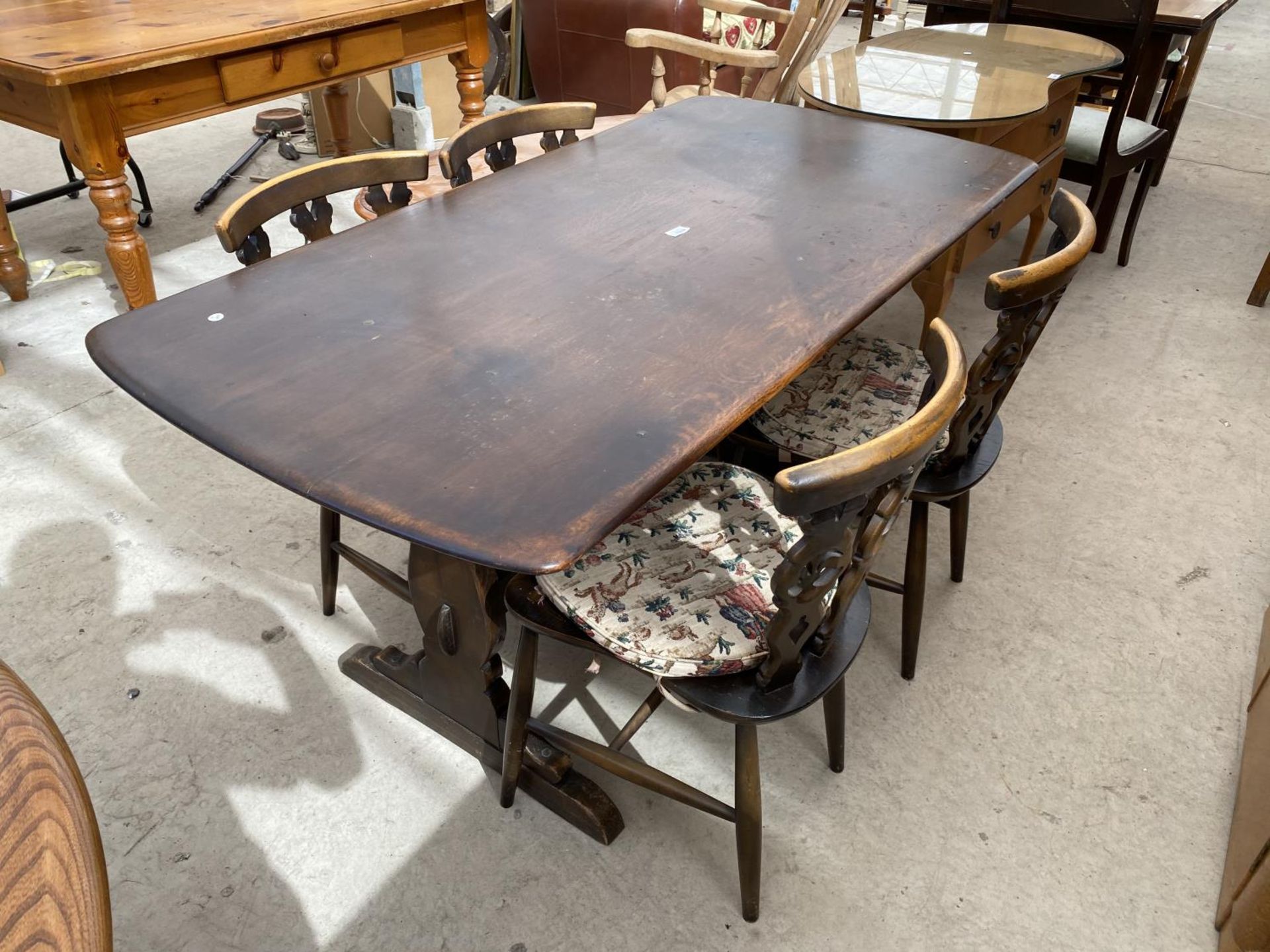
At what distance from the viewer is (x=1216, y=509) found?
2.21 metres

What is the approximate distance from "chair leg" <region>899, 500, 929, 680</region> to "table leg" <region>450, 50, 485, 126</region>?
2.28 meters

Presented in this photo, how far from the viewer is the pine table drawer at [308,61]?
2.43 metres

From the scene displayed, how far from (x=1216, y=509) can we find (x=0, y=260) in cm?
367

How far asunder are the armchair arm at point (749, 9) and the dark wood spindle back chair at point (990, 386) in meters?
1.87


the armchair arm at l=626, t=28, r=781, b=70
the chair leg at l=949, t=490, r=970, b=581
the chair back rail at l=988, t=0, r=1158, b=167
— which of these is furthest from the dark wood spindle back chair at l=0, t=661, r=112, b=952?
the chair back rail at l=988, t=0, r=1158, b=167

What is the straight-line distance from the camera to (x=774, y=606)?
1287mm

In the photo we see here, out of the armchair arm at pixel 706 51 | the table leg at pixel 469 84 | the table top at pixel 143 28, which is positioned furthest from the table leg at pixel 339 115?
the armchair arm at pixel 706 51

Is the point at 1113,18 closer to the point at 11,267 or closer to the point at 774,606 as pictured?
the point at 774,606

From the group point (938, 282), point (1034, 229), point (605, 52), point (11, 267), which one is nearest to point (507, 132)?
point (938, 282)

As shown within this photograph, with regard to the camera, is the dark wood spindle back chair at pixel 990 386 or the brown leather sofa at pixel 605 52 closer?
the dark wood spindle back chair at pixel 990 386

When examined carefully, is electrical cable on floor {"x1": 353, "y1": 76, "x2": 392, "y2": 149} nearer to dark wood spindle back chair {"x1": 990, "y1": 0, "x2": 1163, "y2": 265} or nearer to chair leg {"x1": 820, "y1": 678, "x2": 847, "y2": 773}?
dark wood spindle back chair {"x1": 990, "y1": 0, "x2": 1163, "y2": 265}

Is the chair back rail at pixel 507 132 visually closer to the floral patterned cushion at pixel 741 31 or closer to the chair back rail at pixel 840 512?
the chair back rail at pixel 840 512

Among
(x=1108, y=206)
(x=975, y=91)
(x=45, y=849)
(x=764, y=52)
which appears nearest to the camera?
(x=45, y=849)

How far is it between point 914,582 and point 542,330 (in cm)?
91
